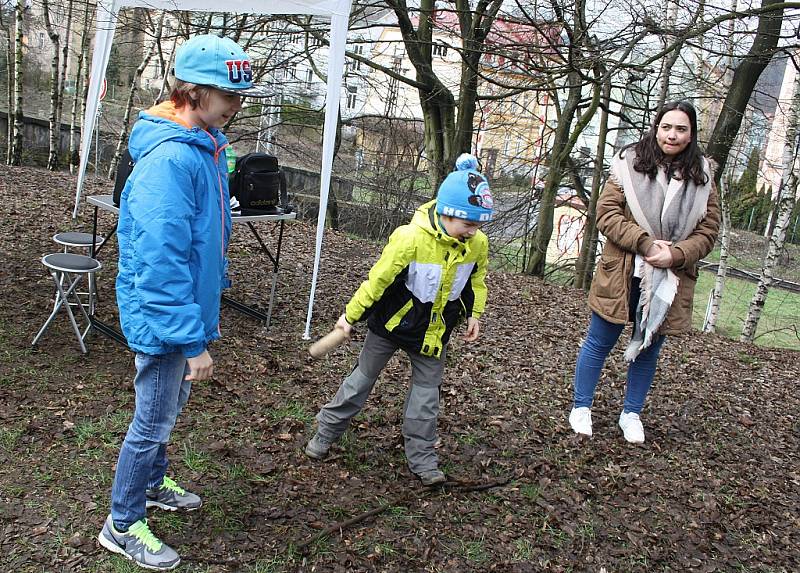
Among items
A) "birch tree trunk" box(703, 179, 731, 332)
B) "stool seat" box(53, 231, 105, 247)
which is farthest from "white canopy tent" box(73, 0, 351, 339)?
"birch tree trunk" box(703, 179, 731, 332)

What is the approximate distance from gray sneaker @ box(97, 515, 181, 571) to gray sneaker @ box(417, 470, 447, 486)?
1.28 metres

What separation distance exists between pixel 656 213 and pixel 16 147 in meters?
12.9

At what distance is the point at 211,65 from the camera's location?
236 centimetres

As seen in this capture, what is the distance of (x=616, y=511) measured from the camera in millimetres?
3549

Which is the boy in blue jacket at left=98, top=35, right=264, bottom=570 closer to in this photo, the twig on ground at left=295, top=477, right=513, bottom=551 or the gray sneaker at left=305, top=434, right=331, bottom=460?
the twig on ground at left=295, top=477, right=513, bottom=551

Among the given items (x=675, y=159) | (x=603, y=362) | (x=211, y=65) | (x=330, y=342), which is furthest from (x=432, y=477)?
(x=211, y=65)

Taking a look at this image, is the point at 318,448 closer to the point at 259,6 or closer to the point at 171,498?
the point at 171,498

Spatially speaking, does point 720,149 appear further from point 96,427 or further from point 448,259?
point 96,427

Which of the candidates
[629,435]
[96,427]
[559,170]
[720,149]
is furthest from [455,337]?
[559,170]

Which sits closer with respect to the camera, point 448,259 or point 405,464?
point 448,259

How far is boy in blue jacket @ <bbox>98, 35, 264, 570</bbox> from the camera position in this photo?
2277mm

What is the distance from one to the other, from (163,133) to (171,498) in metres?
1.64

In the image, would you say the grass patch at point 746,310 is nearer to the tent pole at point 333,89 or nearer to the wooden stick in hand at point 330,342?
the tent pole at point 333,89

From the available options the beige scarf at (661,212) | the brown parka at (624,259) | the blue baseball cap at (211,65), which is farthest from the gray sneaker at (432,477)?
the blue baseball cap at (211,65)
